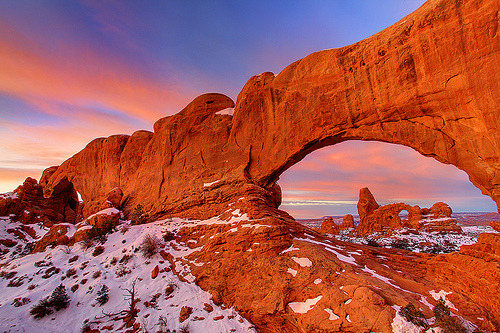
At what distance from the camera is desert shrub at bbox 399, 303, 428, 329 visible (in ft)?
22.0

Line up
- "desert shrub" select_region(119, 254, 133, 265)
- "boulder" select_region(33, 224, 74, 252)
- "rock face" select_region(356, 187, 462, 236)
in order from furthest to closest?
"rock face" select_region(356, 187, 462, 236) → "boulder" select_region(33, 224, 74, 252) → "desert shrub" select_region(119, 254, 133, 265)

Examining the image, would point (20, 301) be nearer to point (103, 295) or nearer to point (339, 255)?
point (103, 295)

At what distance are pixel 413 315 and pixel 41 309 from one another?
48.1 feet

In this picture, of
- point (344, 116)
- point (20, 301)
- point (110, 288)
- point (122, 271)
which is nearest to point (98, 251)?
point (122, 271)

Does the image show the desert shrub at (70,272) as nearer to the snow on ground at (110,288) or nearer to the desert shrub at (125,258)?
the snow on ground at (110,288)

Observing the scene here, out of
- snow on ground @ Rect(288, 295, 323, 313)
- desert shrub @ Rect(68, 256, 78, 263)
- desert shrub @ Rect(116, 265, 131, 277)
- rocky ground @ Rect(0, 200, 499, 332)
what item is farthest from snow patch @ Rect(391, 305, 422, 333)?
desert shrub @ Rect(68, 256, 78, 263)

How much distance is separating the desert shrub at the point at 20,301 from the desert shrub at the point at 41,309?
750 millimetres

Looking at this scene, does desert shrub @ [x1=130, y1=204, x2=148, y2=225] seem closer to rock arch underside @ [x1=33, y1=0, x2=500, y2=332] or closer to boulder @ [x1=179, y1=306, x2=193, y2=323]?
rock arch underside @ [x1=33, y1=0, x2=500, y2=332]

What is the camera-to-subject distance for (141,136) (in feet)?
77.9

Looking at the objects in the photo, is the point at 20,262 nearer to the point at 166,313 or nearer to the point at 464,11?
the point at 166,313

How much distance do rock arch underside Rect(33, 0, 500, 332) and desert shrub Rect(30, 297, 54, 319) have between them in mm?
6363

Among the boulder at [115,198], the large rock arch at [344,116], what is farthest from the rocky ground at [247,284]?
the boulder at [115,198]

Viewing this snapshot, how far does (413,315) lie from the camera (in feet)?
22.5

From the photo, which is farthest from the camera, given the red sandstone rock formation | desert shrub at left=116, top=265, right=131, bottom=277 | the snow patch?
the red sandstone rock formation
